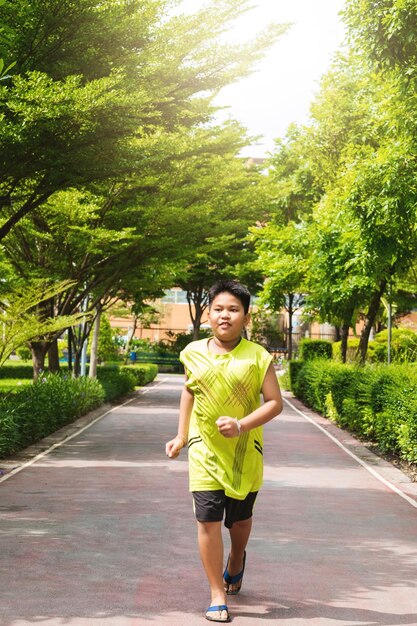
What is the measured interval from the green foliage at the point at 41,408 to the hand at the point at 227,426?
8104 mm

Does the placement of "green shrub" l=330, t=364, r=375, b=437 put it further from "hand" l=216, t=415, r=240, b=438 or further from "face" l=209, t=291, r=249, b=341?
"hand" l=216, t=415, r=240, b=438

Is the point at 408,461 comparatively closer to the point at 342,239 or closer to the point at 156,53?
the point at 156,53

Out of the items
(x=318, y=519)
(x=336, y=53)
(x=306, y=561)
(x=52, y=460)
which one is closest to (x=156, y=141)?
(x=52, y=460)

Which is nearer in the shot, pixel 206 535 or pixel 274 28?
pixel 206 535

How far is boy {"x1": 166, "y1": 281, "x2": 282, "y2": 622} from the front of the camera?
197 inches

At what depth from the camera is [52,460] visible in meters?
12.6

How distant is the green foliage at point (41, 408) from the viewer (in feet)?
43.0

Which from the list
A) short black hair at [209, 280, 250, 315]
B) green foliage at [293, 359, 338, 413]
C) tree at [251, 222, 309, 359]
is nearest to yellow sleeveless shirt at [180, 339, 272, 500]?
short black hair at [209, 280, 250, 315]

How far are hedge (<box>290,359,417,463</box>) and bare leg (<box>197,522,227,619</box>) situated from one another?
22.8ft

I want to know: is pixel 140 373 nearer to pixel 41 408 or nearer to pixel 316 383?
pixel 316 383

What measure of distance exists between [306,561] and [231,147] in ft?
51.1

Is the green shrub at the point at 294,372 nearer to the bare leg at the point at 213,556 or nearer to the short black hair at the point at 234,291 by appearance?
the short black hair at the point at 234,291

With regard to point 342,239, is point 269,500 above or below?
below

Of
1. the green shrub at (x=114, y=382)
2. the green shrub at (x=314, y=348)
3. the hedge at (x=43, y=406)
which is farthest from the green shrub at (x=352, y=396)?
the green shrub at (x=314, y=348)
